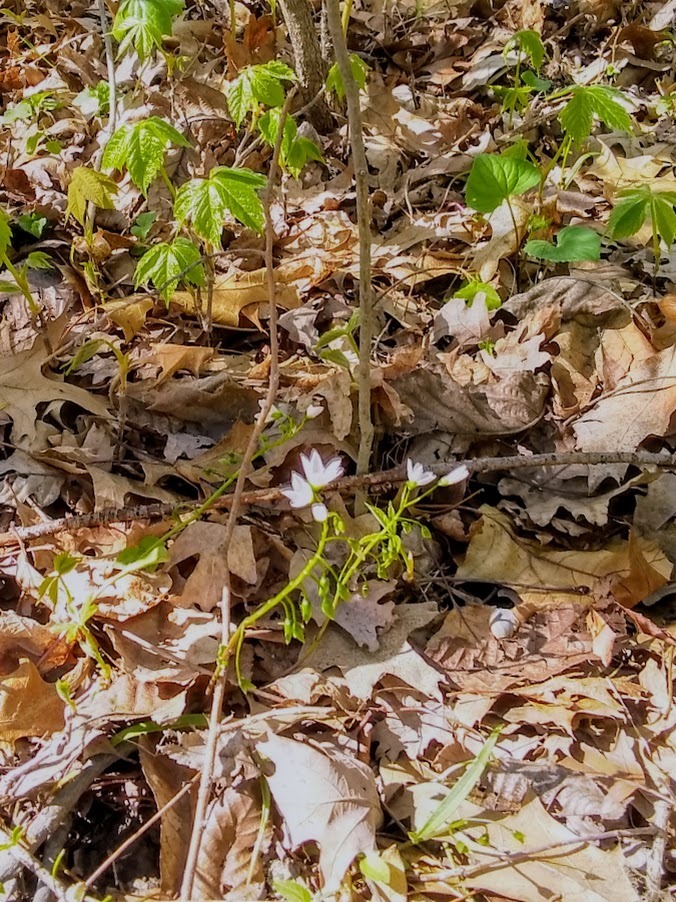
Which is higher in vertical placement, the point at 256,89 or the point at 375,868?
the point at 256,89

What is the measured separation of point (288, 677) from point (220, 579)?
268 mm

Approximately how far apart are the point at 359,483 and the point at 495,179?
3.62 feet

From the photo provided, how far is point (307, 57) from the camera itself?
2.69 meters

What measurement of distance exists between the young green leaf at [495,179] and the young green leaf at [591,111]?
0.68 ft

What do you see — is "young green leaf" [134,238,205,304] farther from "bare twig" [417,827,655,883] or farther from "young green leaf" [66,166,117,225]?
"bare twig" [417,827,655,883]

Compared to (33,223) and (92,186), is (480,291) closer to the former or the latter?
(92,186)

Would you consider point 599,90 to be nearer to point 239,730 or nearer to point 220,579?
point 220,579

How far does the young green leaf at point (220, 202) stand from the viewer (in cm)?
167

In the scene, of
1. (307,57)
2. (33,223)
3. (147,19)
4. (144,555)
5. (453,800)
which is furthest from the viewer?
(307,57)

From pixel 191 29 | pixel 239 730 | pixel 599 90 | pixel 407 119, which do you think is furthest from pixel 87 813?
pixel 191 29

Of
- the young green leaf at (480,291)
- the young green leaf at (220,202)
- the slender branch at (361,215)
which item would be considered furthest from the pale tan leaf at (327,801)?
the young green leaf at (480,291)

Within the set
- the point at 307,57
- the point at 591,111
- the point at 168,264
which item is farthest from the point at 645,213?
the point at 307,57

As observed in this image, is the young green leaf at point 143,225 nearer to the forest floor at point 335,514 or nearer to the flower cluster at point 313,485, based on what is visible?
the forest floor at point 335,514

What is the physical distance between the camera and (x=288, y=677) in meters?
1.44
